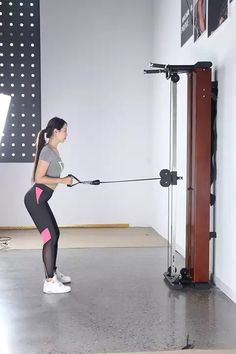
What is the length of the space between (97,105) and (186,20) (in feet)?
8.57

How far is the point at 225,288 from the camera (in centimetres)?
406

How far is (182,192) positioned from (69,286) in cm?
195

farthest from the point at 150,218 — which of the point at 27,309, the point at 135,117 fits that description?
the point at 27,309

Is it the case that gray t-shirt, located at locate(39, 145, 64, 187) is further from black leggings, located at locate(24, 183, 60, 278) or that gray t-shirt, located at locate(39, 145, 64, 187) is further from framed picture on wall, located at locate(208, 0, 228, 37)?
framed picture on wall, located at locate(208, 0, 228, 37)

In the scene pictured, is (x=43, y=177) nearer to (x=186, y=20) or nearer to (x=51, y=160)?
(x=51, y=160)

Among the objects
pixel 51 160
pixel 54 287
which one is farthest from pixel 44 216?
pixel 54 287

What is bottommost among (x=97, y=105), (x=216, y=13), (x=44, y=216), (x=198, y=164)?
(x=44, y=216)

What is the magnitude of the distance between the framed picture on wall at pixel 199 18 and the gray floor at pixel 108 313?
2.48 metres

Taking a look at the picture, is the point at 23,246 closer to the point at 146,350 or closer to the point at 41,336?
the point at 41,336

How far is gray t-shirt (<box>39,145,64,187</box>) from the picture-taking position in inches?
159

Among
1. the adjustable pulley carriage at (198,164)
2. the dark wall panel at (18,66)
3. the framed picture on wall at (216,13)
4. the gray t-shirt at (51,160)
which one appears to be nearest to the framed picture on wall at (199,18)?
the framed picture on wall at (216,13)

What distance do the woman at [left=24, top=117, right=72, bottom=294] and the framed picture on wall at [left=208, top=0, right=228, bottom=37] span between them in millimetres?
1661

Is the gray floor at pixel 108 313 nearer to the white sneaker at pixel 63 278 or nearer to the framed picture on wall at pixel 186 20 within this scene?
the white sneaker at pixel 63 278

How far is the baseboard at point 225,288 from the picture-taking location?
3.87 metres
